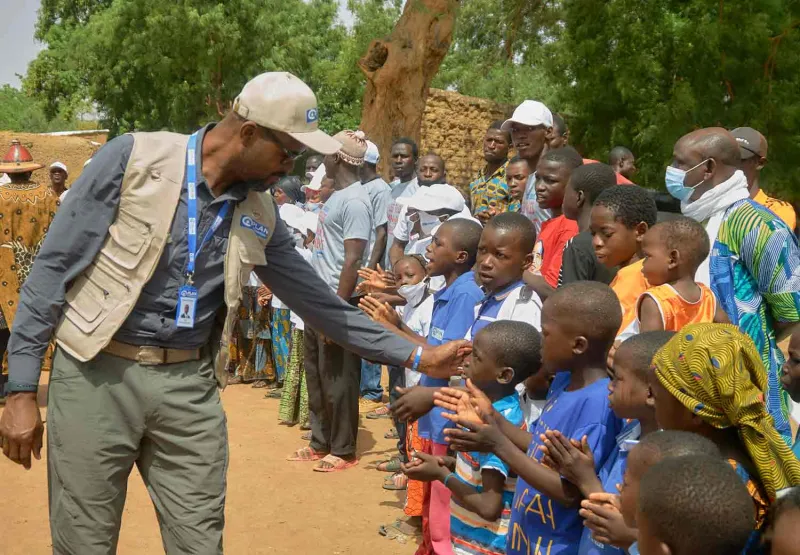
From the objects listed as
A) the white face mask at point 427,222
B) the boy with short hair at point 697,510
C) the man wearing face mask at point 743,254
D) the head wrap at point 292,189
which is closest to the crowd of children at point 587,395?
the boy with short hair at point 697,510

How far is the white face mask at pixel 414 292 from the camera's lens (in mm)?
5461

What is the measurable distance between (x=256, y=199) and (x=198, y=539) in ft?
4.17

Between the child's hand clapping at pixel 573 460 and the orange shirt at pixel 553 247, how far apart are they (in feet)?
7.00

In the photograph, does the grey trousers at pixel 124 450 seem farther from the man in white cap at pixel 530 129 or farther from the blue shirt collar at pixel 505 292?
the man in white cap at pixel 530 129

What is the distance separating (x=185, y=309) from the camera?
321 cm

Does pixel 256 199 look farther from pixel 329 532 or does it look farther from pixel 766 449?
pixel 329 532

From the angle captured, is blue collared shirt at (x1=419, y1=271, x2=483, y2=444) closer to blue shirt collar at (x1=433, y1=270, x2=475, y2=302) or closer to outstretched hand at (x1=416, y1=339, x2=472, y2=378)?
blue shirt collar at (x1=433, y1=270, x2=475, y2=302)

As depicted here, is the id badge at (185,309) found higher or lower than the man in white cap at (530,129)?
lower

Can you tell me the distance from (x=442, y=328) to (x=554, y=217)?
1.25 meters

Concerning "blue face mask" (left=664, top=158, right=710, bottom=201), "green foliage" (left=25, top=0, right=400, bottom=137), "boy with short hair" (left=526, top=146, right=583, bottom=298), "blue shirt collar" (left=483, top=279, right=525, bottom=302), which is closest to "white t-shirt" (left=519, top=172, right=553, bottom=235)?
"boy with short hair" (left=526, top=146, right=583, bottom=298)

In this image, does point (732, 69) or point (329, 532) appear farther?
point (732, 69)

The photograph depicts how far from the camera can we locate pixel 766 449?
2.25m

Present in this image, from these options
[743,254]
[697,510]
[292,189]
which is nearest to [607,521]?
[697,510]

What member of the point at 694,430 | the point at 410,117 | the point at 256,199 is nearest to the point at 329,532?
the point at 256,199
